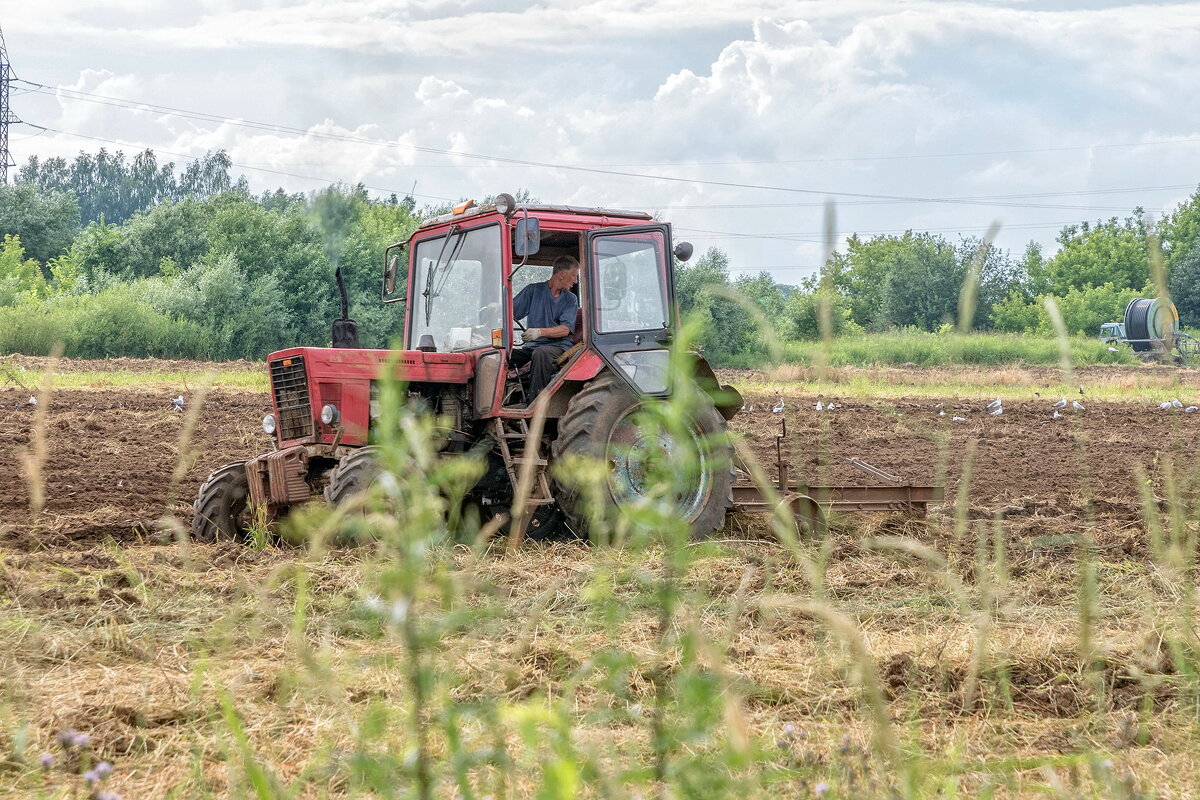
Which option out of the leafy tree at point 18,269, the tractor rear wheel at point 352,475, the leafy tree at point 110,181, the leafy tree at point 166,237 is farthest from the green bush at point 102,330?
the leafy tree at point 110,181

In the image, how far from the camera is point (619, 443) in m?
7.76

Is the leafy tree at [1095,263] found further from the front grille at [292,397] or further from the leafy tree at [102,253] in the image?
the front grille at [292,397]

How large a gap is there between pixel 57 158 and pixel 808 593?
120392mm

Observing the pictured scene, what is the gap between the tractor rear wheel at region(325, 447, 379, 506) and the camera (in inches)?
264

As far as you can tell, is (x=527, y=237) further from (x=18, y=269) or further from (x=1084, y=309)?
(x=1084, y=309)

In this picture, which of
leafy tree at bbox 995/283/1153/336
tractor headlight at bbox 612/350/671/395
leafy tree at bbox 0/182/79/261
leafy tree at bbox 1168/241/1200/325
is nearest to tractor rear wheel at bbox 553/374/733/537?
tractor headlight at bbox 612/350/671/395

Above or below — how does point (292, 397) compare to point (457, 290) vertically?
below

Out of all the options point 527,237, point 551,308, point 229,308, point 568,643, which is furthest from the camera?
point 229,308

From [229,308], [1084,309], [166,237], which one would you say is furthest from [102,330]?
[1084,309]

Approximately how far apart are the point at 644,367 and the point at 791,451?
3730 mm

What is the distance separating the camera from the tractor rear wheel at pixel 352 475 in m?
6.71

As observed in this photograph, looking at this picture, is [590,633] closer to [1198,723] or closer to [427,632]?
[1198,723]

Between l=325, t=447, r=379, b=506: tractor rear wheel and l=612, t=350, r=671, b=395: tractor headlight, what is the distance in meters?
1.94

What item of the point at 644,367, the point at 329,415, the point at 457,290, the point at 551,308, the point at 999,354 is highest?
the point at 457,290
